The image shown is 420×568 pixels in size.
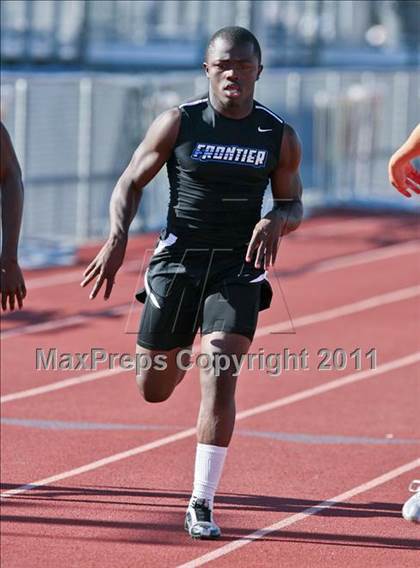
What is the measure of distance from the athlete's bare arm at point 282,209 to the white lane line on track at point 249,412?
1.89 metres

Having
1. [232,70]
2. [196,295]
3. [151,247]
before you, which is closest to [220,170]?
[232,70]

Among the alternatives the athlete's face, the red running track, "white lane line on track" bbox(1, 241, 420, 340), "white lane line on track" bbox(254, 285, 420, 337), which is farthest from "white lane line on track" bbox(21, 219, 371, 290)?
the athlete's face

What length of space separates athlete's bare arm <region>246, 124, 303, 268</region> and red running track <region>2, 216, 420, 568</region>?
1.34 metres

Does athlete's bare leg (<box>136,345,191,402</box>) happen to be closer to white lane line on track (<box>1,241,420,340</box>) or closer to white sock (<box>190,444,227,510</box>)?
white sock (<box>190,444,227,510</box>)

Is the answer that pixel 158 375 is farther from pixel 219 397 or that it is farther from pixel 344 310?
pixel 344 310

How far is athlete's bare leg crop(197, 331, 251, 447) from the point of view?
614cm

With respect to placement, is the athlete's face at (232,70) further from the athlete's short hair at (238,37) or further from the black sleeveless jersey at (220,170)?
the black sleeveless jersey at (220,170)

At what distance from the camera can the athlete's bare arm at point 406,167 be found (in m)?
6.07

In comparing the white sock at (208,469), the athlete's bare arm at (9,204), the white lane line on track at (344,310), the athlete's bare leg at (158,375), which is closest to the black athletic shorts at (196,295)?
the athlete's bare leg at (158,375)

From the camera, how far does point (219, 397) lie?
6.14 m

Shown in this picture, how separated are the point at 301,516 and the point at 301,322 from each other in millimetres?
5975

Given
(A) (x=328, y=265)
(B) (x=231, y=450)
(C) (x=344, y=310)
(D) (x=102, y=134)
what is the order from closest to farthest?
(B) (x=231, y=450)
(C) (x=344, y=310)
(A) (x=328, y=265)
(D) (x=102, y=134)

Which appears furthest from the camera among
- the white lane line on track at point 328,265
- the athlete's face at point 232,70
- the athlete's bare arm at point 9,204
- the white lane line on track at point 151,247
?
the white lane line on track at point 151,247

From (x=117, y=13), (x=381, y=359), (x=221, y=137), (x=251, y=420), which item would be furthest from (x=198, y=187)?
(x=117, y=13)
